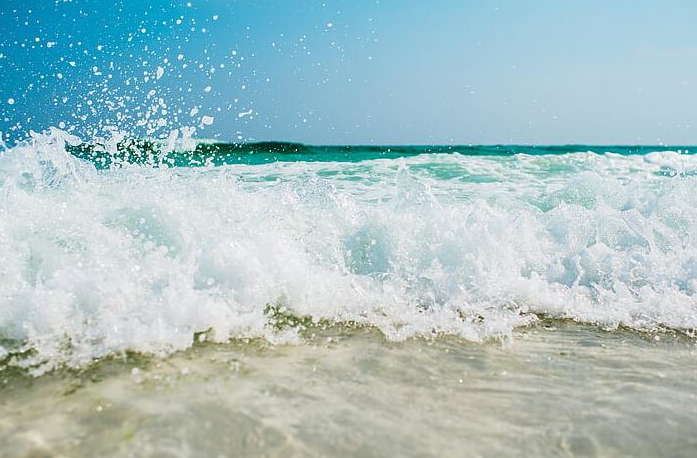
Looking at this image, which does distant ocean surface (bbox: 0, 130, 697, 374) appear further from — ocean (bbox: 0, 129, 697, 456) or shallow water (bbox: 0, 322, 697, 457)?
shallow water (bbox: 0, 322, 697, 457)

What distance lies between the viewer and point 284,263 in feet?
12.0

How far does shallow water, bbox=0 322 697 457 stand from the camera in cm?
186

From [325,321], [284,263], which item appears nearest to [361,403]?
[325,321]

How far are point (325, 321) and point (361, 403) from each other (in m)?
1.09

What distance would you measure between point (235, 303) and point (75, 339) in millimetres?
887

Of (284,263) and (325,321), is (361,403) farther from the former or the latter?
(284,263)

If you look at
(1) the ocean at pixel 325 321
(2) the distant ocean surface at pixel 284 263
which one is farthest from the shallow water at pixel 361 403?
(2) the distant ocean surface at pixel 284 263

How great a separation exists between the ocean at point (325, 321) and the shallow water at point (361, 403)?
1 cm

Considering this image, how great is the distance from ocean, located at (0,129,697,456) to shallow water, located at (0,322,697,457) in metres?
0.01

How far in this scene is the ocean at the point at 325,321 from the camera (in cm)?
196

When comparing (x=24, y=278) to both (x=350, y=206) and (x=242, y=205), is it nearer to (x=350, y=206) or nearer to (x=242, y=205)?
(x=242, y=205)

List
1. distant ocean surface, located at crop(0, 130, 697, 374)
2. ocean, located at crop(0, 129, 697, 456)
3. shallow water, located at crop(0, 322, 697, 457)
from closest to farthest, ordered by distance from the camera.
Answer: shallow water, located at crop(0, 322, 697, 457) → ocean, located at crop(0, 129, 697, 456) → distant ocean surface, located at crop(0, 130, 697, 374)

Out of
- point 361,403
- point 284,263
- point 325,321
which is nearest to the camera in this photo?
point 361,403

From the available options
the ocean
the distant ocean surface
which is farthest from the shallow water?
the distant ocean surface
